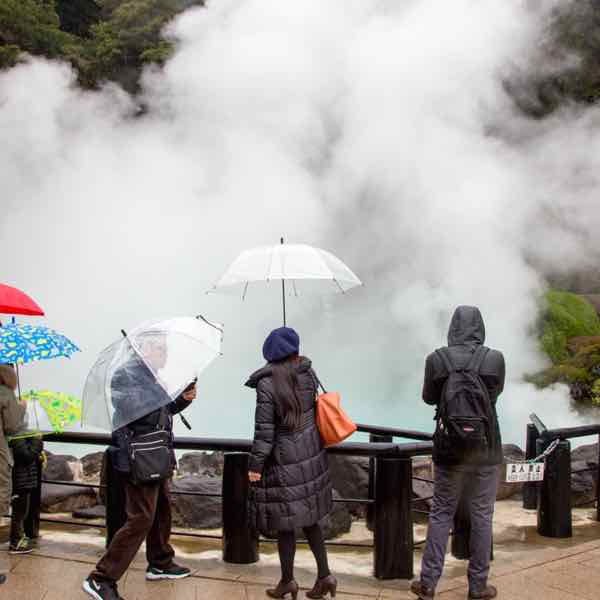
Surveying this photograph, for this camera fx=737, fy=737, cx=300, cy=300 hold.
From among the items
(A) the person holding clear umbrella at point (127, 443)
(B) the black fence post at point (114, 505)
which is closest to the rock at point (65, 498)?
(B) the black fence post at point (114, 505)

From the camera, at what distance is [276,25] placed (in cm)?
1738

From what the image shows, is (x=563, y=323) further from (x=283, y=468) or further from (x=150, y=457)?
(x=150, y=457)

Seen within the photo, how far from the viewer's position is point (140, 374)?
3.54m

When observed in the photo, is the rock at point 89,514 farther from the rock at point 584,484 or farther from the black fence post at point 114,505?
the rock at point 584,484

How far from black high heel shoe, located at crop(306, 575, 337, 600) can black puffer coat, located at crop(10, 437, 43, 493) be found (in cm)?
194

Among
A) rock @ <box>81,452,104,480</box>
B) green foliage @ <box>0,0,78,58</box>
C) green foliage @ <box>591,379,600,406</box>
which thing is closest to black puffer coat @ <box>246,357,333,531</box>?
rock @ <box>81,452,104,480</box>

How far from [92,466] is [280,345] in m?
5.26

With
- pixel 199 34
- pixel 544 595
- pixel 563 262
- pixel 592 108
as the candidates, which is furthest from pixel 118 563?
pixel 199 34

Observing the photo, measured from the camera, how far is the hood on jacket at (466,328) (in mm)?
3613

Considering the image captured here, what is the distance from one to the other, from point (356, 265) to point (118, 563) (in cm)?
1206

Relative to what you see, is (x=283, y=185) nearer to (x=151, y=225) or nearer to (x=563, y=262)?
(x=151, y=225)

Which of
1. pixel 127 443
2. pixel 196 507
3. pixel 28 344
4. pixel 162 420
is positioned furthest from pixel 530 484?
pixel 28 344

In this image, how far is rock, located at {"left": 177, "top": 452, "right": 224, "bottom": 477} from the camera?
755 centimetres

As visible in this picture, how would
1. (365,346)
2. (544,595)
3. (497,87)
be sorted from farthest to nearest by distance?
(497,87), (365,346), (544,595)
